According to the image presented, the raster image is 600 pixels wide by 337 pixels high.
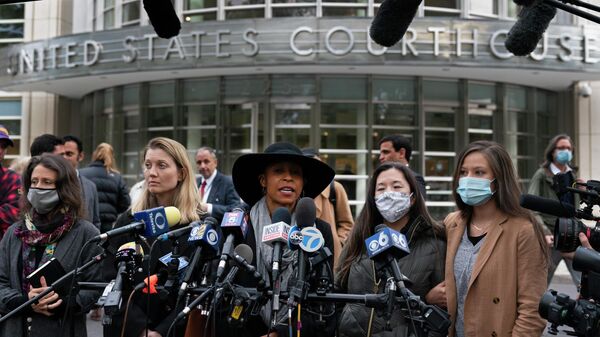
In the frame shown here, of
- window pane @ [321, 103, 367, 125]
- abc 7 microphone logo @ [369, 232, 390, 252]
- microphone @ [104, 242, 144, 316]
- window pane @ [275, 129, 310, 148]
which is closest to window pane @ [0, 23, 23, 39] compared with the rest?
window pane @ [275, 129, 310, 148]

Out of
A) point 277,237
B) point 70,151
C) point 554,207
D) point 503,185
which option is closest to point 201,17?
point 70,151

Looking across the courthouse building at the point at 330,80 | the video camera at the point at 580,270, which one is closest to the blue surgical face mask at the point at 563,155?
the video camera at the point at 580,270

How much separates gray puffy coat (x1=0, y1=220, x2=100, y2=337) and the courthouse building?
11.6 m

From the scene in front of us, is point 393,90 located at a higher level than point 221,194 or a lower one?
higher

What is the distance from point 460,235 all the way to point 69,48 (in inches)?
597

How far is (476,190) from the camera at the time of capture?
3908 mm

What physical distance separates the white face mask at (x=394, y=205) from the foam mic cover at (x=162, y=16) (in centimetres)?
169

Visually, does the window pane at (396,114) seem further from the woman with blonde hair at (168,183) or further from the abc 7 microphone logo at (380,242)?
the abc 7 microphone logo at (380,242)

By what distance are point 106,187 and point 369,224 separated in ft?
17.6

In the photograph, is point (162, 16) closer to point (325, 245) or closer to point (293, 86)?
point (325, 245)

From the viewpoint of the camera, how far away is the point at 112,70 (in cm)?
1667

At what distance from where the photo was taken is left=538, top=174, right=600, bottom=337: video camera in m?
2.70

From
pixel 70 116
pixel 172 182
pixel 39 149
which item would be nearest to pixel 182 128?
pixel 70 116

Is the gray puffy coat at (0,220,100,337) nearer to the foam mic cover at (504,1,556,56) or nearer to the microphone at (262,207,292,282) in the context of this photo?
the microphone at (262,207,292,282)
